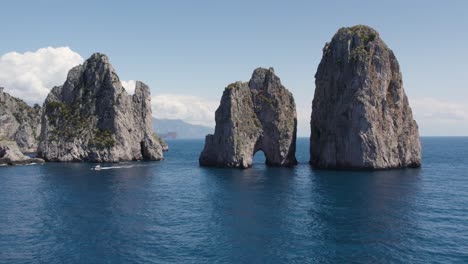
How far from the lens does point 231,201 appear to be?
77688 mm

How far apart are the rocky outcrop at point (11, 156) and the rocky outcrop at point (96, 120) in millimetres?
8147

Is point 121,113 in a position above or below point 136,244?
above

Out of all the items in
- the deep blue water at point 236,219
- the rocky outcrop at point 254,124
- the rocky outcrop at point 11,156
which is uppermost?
the rocky outcrop at point 254,124

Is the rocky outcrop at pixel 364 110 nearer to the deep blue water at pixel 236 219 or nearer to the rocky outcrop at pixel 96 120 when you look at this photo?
the deep blue water at pixel 236 219

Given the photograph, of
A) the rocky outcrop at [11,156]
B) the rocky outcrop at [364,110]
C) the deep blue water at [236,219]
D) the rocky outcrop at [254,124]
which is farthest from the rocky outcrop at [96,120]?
the rocky outcrop at [364,110]

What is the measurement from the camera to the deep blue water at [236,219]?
155ft

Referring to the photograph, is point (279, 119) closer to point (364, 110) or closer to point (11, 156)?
point (364, 110)

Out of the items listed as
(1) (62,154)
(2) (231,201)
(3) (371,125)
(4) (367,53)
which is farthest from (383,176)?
(1) (62,154)

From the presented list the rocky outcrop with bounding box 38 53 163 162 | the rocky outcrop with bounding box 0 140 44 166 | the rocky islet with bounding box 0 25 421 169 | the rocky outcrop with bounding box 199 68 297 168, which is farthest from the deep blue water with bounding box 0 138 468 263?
the rocky outcrop with bounding box 38 53 163 162

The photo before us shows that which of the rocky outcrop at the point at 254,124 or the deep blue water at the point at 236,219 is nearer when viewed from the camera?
the deep blue water at the point at 236,219

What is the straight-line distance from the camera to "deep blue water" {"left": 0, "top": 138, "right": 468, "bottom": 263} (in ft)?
155

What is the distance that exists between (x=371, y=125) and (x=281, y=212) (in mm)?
65638

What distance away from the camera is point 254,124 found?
454 feet

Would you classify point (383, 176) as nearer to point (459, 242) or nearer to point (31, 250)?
point (459, 242)
